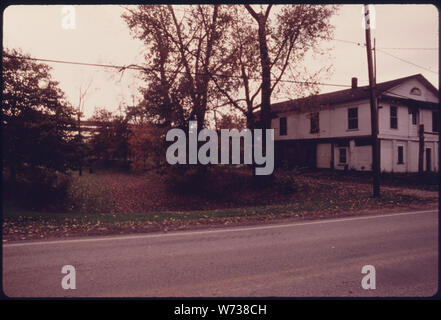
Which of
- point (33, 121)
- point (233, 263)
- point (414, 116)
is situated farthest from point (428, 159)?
point (33, 121)

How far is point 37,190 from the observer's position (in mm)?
12672

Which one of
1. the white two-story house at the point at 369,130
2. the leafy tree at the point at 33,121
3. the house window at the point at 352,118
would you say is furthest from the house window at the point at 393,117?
the leafy tree at the point at 33,121

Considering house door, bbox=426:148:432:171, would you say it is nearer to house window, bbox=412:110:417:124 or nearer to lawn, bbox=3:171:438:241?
house window, bbox=412:110:417:124

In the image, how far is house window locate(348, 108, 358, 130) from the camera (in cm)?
2395

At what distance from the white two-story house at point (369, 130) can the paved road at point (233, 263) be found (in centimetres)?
1677

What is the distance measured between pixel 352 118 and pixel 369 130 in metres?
1.95

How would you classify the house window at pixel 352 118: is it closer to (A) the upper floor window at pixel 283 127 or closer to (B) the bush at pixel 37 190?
(A) the upper floor window at pixel 283 127

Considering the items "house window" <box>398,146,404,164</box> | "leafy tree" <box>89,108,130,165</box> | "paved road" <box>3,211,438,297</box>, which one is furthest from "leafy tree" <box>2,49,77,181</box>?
"house window" <box>398,146,404,164</box>

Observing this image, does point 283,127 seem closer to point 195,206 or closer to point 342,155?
point 342,155

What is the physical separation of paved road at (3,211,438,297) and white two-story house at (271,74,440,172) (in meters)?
16.8

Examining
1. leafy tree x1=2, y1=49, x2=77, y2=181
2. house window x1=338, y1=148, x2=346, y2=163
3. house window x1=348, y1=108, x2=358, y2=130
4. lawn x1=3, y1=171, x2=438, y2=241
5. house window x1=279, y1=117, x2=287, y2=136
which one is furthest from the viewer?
house window x1=279, y1=117, x2=287, y2=136

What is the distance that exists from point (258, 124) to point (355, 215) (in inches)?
334

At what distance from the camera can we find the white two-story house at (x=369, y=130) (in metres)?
23.2
